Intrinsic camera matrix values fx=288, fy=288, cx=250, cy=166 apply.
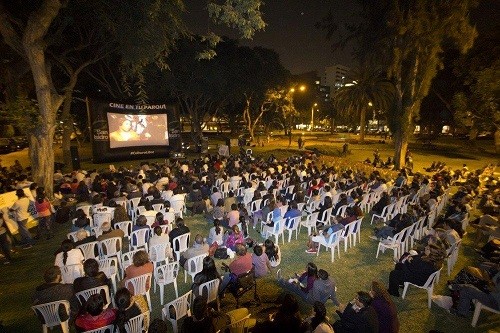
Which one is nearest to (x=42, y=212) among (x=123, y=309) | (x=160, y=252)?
(x=160, y=252)

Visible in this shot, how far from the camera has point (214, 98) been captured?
28547 millimetres

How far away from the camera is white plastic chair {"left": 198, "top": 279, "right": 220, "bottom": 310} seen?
4.73 metres

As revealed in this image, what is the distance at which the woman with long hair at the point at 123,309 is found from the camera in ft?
12.4

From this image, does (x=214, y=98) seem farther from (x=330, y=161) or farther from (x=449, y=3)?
(x=449, y=3)

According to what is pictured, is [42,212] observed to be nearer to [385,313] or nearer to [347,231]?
[347,231]

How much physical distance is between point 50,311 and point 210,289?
236 cm

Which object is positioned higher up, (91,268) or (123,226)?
(91,268)

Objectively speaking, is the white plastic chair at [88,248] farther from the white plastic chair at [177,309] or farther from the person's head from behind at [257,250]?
the person's head from behind at [257,250]

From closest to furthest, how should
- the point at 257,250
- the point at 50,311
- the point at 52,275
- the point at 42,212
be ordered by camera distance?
the point at 50,311, the point at 52,275, the point at 257,250, the point at 42,212

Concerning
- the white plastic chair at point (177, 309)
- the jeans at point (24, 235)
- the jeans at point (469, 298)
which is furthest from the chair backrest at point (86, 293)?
the jeans at point (469, 298)

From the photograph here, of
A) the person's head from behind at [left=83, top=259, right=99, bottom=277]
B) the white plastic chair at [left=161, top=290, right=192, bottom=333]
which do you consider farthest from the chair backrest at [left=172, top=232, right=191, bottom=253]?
the white plastic chair at [left=161, top=290, right=192, bottom=333]

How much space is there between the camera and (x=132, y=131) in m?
20.9

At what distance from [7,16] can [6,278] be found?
9341 millimetres

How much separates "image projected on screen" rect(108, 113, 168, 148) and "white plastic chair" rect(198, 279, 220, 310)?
1758 centimetres
